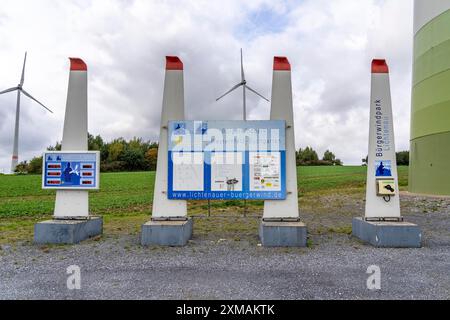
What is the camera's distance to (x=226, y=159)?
30.6ft

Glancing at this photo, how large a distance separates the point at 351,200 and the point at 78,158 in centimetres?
1903

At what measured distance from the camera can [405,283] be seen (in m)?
5.66

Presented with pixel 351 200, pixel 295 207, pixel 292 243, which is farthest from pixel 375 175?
pixel 351 200

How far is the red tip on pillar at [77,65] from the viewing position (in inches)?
387

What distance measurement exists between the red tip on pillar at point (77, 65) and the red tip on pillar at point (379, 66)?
929 centimetres

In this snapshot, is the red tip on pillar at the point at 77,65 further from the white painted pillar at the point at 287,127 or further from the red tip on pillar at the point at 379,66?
the red tip on pillar at the point at 379,66

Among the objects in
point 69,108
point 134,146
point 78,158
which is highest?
point 134,146

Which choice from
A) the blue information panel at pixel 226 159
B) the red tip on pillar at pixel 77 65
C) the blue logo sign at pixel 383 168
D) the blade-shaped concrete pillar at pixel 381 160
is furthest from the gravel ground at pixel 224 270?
the red tip on pillar at pixel 77 65

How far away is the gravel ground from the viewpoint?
5219 mm

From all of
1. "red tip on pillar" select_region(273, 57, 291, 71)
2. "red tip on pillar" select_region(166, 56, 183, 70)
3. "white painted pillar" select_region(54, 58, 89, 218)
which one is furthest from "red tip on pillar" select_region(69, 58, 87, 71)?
"red tip on pillar" select_region(273, 57, 291, 71)

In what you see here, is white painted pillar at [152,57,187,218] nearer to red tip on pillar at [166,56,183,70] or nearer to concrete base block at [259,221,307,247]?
red tip on pillar at [166,56,183,70]

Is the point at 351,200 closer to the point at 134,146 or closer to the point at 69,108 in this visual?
the point at 69,108

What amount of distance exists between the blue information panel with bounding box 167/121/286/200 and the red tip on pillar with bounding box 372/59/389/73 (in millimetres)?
3381

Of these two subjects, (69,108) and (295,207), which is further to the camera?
(69,108)
